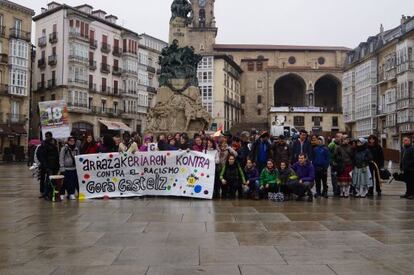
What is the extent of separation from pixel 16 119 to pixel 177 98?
35.1m

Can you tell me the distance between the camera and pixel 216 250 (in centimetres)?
671

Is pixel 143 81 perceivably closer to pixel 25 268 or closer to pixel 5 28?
pixel 5 28

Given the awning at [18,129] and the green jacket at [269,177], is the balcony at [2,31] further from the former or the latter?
the green jacket at [269,177]

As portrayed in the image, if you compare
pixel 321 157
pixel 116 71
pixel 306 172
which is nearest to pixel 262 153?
pixel 306 172

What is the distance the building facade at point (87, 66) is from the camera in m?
59.8

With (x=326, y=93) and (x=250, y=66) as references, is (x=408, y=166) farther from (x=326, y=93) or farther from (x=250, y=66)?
(x=326, y=93)

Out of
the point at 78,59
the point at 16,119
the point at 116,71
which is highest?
the point at 78,59

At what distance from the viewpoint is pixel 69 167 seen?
13.2 m

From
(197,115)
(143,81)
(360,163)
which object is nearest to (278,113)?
(143,81)

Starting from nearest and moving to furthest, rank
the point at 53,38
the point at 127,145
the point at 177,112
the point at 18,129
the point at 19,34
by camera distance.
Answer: the point at 127,145
the point at 177,112
the point at 18,129
the point at 19,34
the point at 53,38

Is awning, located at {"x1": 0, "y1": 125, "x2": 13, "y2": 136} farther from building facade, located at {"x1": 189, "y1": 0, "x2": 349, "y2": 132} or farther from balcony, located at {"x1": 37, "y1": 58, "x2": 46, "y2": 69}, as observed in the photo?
building facade, located at {"x1": 189, "y1": 0, "x2": 349, "y2": 132}

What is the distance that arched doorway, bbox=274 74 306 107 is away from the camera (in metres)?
90.8

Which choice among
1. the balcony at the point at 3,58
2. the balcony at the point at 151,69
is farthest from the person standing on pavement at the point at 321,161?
the balcony at the point at 151,69

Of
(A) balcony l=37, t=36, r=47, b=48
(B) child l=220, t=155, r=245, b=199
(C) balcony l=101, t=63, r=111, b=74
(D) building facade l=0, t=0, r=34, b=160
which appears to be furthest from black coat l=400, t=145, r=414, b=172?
(A) balcony l=37, t=36, r=47, b=48
